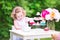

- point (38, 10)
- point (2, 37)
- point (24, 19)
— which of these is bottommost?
point (2, 37)

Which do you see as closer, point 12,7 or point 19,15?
point 19,15

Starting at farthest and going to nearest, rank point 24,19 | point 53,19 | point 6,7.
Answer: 1. point 6,7
2. point 24,19
3. point 53,19

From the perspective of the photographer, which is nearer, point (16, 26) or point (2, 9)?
point (16, 26)

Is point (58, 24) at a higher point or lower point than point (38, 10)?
lower

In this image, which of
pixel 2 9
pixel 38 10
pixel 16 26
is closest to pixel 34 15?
pixel 38 10

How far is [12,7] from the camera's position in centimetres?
359

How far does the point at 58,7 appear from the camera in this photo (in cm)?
380

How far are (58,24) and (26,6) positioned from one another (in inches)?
27.4

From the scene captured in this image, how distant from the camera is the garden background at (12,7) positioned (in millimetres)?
3564

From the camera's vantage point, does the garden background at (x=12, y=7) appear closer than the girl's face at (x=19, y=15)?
No

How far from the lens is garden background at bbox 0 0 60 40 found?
11.7 ft

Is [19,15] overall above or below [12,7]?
below

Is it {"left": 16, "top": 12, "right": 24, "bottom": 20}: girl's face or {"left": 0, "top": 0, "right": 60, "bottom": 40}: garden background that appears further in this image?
{"left": 0, "top": 0, "right": 60, "bottom": 40}: garden background

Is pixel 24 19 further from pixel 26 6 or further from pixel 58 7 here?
pixel 58 7
